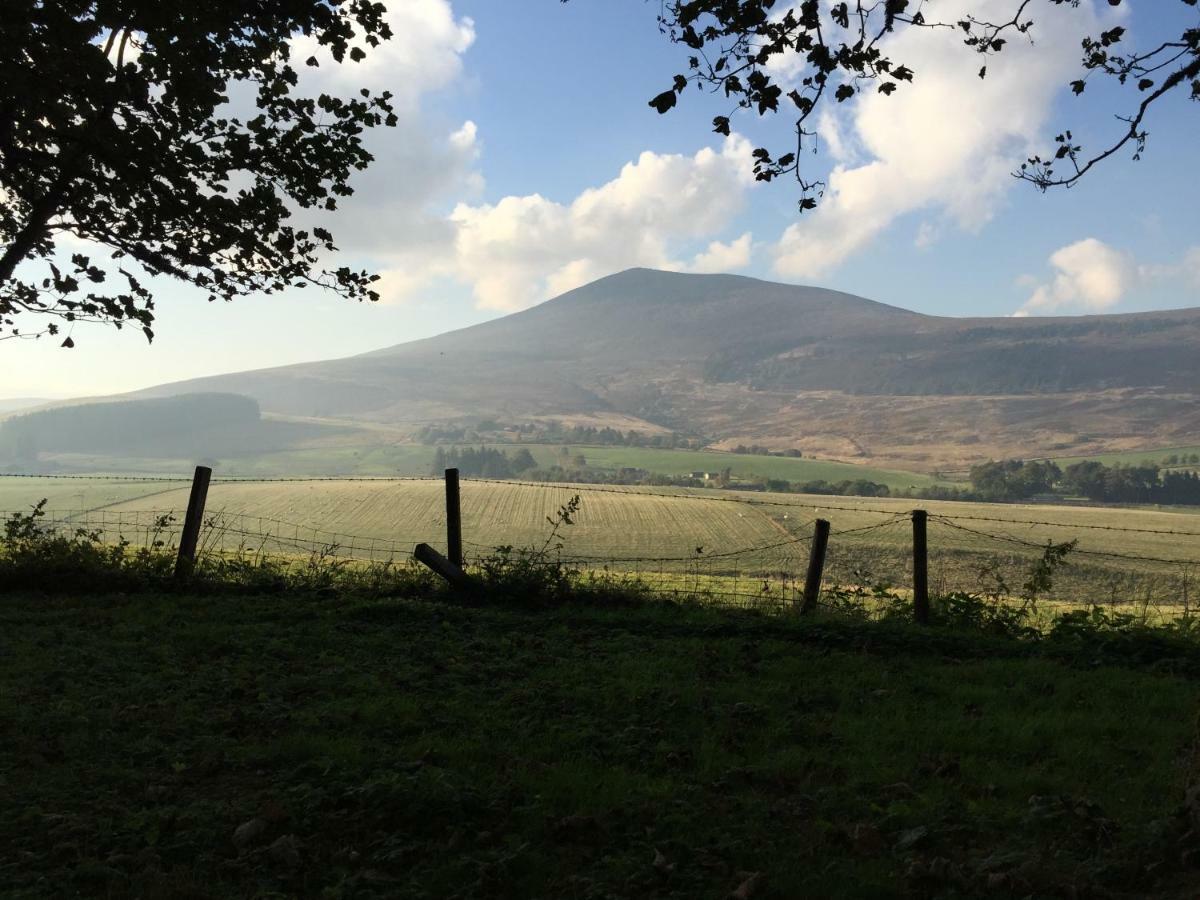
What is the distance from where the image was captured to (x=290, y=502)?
6075 centimetres

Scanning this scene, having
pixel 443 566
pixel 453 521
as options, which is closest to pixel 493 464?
pixel 453 521

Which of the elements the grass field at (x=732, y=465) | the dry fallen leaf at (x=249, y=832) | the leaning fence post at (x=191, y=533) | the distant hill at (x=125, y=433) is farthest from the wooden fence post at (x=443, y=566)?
the distant hill at (x=125, y=433)

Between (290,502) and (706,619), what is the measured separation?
55.3 m

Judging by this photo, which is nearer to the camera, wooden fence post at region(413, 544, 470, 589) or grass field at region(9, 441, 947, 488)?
wooden fence post at region(413, 544, 470, 589)

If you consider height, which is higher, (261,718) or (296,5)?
(296,5)

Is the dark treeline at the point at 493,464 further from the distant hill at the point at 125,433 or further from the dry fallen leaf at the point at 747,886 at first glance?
the dry fallen leaf at the point at 747,886

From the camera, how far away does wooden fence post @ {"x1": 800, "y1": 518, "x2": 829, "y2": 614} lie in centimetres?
1133

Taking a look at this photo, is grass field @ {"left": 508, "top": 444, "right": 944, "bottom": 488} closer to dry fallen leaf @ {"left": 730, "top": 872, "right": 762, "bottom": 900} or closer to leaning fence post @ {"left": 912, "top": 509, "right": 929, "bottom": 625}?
leaning fence post @ {"left": 912, "top": 509, "right": 929, "bottom": 625}

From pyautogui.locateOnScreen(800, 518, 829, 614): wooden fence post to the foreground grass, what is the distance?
1.56 metres

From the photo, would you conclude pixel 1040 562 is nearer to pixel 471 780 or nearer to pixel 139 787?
pixel 471 780

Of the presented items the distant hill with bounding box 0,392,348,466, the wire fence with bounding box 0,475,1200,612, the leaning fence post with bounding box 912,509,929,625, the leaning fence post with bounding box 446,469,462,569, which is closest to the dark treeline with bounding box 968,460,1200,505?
the wire fence with bounding box 0,475,1200,612

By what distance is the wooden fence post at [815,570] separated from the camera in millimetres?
11328

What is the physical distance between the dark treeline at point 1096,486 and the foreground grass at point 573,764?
10829 cm

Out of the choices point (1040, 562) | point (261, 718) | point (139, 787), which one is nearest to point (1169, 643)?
point (1040, 562)
